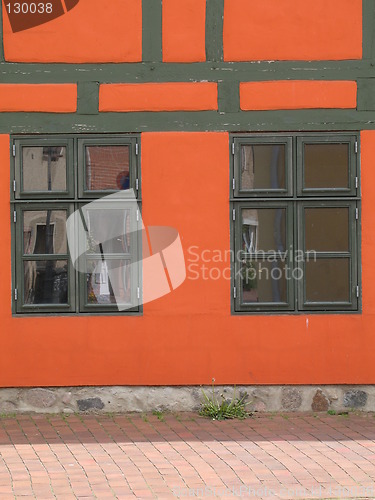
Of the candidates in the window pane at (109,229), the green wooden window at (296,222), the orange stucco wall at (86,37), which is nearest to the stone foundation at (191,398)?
the green wooden window at (296,222)

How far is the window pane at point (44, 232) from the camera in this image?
9.84 m

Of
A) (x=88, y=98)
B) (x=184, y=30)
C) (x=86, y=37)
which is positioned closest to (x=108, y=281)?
(x=88, y=98)

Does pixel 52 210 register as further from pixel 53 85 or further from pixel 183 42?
pixel 183 42

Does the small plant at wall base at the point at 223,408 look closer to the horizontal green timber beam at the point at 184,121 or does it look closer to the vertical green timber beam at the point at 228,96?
the horizontal green timber beam at the point at 184,121

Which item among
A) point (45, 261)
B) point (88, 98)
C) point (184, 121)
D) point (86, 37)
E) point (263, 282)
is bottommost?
point (263, 282)

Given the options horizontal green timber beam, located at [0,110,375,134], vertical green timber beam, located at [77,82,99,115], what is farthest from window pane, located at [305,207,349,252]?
vertical green timber beam, located at [77,82,99,115]

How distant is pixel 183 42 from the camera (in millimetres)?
9828

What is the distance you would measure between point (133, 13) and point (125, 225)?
2.04 metres

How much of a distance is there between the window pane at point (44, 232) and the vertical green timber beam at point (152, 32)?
1731 mm

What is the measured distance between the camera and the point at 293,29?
9.80 meters

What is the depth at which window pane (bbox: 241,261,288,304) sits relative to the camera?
9.84 metres

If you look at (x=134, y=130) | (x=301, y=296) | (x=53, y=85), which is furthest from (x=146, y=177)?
(x=301, y=296)

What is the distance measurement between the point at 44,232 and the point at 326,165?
2.81 metres

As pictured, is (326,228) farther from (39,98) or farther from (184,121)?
(39,98)
